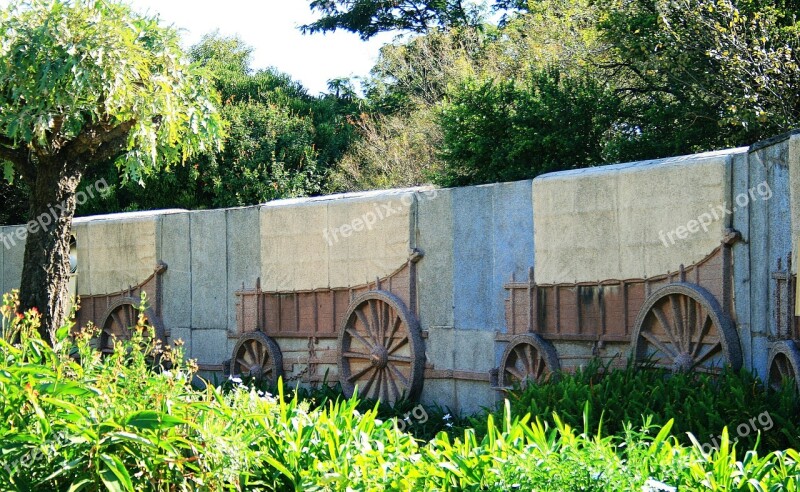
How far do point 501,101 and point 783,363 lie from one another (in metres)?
9.97

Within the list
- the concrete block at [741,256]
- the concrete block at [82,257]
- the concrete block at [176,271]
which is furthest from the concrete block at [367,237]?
the concrete block at [82,257]

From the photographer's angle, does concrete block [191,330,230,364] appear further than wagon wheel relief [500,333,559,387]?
Yes

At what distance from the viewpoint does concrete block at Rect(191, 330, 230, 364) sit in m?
12.1

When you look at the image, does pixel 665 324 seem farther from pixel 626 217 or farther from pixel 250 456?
pixel 250 456

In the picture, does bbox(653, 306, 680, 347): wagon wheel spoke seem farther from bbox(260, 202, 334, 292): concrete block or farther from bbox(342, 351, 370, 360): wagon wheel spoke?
bbox(260, 202, 334, 292): concrete block

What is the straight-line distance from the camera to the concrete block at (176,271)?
40.6 ft

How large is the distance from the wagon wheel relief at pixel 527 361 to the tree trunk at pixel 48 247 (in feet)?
15.0

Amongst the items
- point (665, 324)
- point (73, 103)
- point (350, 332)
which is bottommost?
point (350, 332)

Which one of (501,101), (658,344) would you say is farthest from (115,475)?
(501,101)

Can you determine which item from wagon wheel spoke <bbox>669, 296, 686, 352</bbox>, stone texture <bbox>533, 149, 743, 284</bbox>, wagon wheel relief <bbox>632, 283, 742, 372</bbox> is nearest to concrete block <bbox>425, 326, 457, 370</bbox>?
stone texture <bbox>533, 149, 743, 284</bbox>

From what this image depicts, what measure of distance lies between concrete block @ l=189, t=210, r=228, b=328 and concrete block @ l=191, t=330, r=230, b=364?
6cm

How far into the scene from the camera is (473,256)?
942cm

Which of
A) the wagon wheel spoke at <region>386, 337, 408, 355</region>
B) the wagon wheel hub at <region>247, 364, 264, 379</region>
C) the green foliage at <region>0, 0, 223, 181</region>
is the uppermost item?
the green foliage at <region>0, 0, 223, 181</region>

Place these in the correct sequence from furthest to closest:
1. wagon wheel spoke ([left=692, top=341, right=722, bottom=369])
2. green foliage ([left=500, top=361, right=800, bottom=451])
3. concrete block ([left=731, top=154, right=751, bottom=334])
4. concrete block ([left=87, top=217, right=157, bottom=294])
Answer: concrete block ([left=87, top=217, right=157, bottom=294]), wagon wheel spoke ([left=692, top=341, right=722, bottom=369]), concrete block ([left=731, top=154, right=751, bottom=334]), green foliage ([left=500, top=361, right=800, bottom=451])
